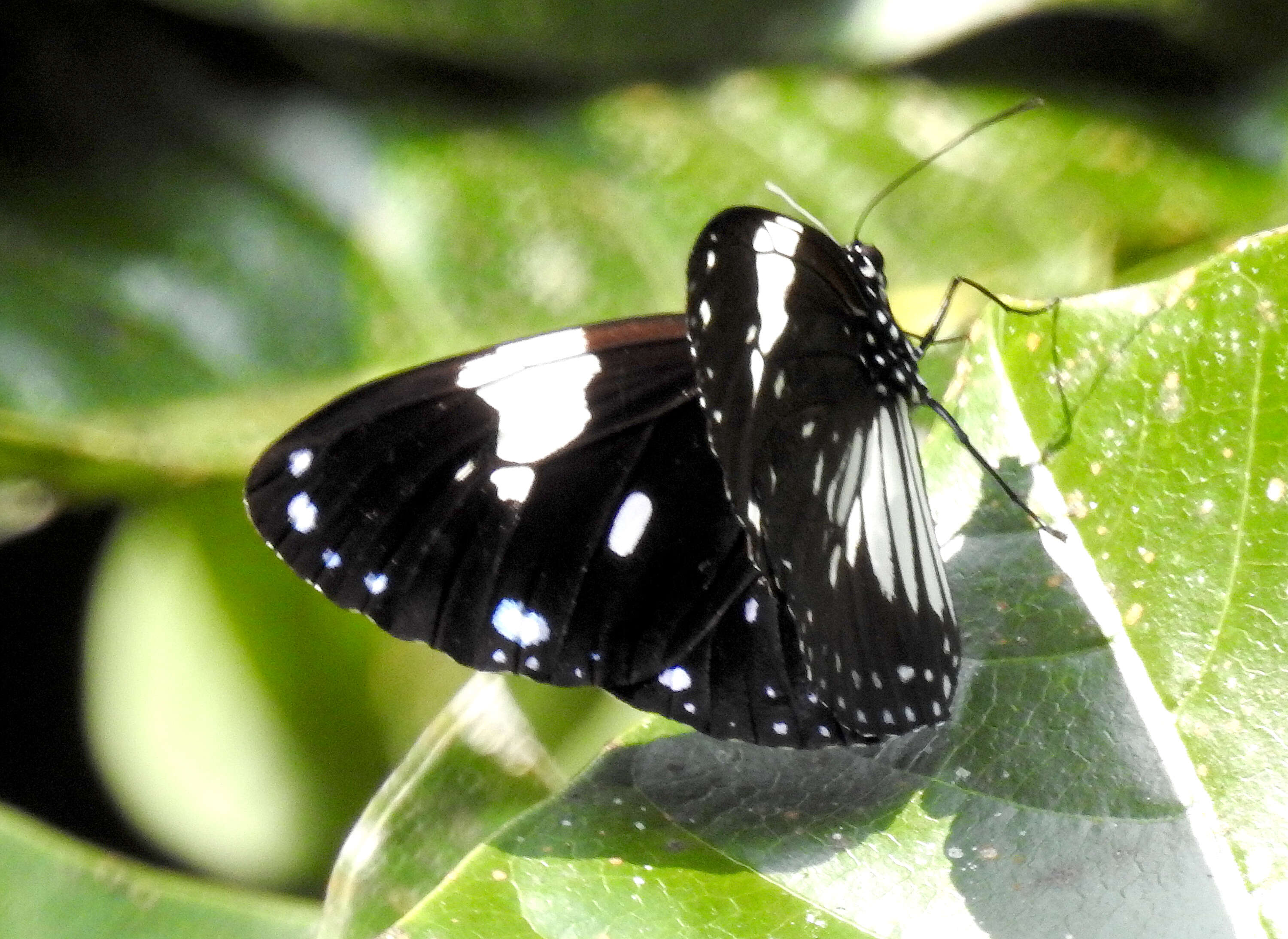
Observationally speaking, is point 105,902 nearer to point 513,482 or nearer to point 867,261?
point 513,482

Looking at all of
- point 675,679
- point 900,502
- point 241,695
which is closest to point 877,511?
point 900,502

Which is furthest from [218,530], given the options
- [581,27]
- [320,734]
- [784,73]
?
[784,73]

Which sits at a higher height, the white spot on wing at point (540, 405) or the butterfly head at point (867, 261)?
the butterfly head at point (867, 261)

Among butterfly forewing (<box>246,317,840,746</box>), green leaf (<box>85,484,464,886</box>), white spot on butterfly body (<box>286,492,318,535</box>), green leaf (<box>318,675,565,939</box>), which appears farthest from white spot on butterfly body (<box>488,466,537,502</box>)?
green leaf (<box>85,484,464,886</box>)

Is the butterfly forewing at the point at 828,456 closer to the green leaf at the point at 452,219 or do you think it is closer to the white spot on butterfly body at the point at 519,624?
the white spot on butterfly body at the point at 519,624

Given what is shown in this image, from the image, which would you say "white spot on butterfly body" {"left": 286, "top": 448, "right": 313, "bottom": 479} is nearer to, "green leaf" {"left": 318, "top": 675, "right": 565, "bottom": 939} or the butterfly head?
"green leaf" {"left": 318, "top": 675, "right": 565, "bottom": 939}

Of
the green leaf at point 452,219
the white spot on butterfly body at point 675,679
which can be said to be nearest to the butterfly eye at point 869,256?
the white spot on butterfly body at point 675,679
